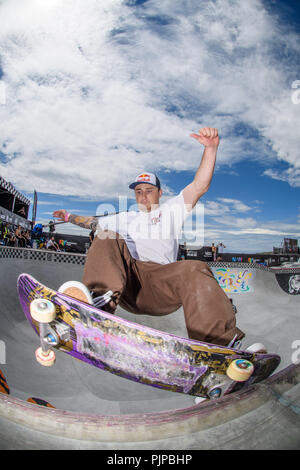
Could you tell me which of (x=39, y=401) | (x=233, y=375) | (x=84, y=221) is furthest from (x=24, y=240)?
(x=233, y=375)

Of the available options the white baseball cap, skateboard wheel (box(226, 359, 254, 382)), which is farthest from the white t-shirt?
skateboard wheel (box(226, 359, 254, 382))

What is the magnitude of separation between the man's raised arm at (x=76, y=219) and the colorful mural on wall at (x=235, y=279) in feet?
30.1

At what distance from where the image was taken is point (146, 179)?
286 centimetres

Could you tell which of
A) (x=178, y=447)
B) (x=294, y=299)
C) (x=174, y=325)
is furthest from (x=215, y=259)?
(x=178, y=447)

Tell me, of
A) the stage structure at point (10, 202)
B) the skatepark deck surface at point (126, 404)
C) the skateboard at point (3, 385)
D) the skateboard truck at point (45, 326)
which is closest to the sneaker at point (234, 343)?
the skatepark deck surface at point (126, 404)

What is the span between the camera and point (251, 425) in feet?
4.36

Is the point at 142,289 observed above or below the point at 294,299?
above

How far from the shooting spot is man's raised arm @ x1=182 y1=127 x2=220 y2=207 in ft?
7.89

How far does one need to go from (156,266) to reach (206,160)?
4.22 feet

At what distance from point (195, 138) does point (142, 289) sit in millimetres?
1775

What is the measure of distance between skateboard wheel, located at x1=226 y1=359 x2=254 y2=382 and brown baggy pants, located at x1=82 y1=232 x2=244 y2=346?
30 centimetres

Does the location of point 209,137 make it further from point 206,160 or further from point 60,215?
point 60,215

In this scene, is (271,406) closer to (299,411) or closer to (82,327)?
(299,411)

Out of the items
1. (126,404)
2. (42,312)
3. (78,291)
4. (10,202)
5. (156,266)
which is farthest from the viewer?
(10,202)
